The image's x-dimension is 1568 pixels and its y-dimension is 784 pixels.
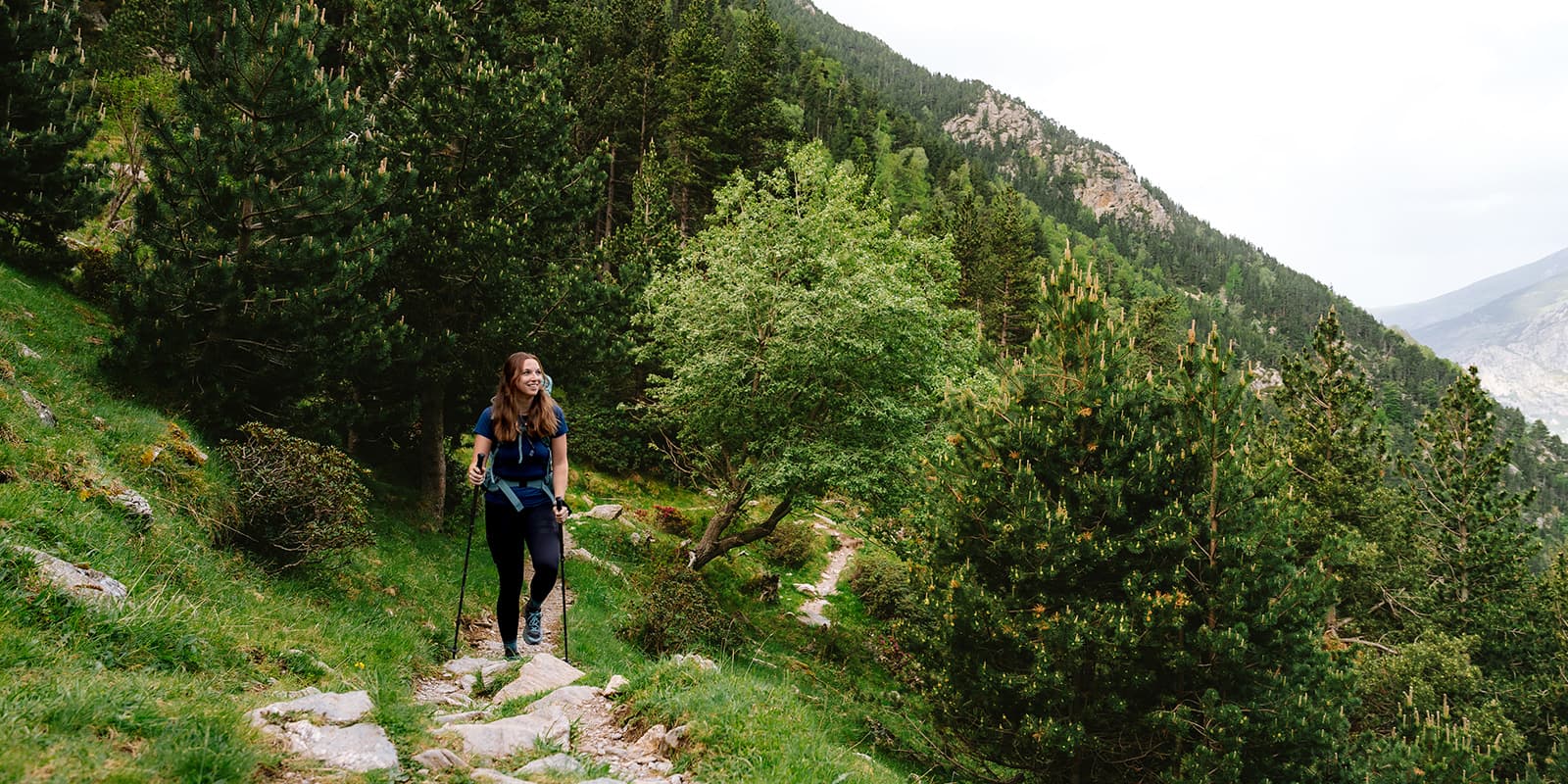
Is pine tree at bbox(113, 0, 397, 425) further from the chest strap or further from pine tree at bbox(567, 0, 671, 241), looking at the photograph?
pine tree at bbox(567, 0, 671, 241)

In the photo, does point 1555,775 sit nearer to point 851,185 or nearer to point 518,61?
point 851,185

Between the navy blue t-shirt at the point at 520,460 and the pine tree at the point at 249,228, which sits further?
the pine tree at the point at 249,228

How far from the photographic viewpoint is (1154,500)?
400 inches

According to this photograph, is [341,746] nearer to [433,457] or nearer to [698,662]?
[698,662]

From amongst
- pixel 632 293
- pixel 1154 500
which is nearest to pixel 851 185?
pixel 632 293

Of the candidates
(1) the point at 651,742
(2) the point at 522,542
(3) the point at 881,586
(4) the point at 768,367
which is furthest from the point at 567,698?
(3) the point at 881,586

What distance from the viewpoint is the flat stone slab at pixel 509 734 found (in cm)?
473

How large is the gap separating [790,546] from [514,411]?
56.7ft

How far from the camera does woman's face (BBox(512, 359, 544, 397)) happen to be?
6.73 metres

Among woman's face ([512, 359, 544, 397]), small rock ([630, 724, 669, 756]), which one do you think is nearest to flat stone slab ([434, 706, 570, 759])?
small rock ([630, 724, 669, 756])

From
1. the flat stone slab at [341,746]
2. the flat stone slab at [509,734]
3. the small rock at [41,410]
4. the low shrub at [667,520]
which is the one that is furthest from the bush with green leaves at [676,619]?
the low shrub at [667,520]

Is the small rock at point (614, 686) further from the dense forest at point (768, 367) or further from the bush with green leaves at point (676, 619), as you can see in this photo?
the dense forest at point (768, 367)

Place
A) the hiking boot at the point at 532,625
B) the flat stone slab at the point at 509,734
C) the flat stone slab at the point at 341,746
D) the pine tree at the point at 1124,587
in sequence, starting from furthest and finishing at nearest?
the pine tree at the point at 1124,587, the hiking boot at the point at 532,625, the flat stone slab at the point at 509,734, the flat stone slab at the point at 341,746

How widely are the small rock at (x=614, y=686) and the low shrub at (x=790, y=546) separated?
16434 mm
